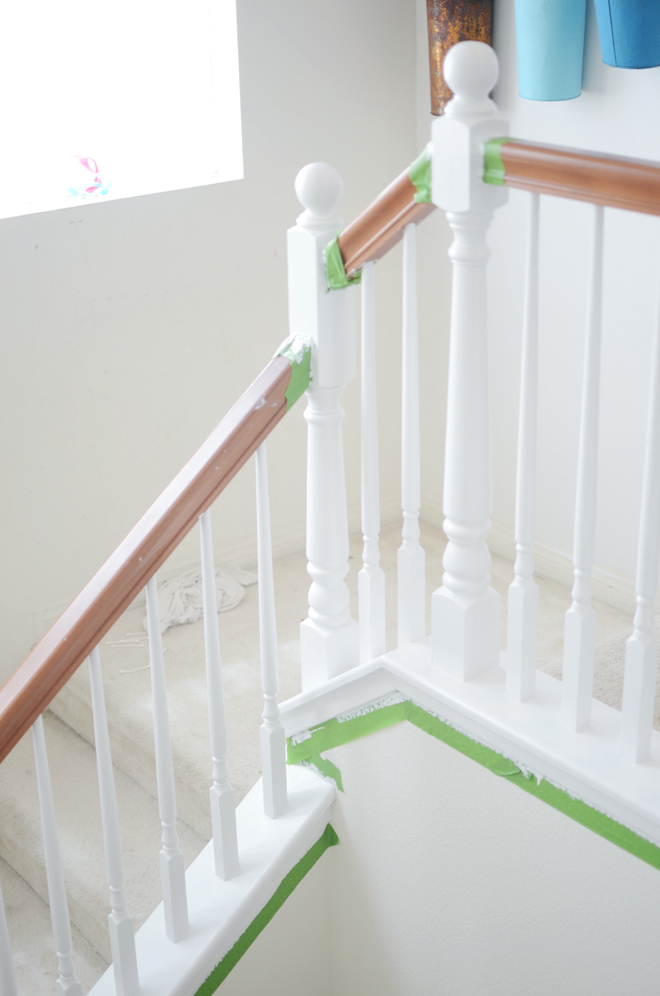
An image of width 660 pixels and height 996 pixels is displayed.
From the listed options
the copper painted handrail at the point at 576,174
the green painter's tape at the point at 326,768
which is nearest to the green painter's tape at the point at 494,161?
the copper painted handrail at the point at 576,174

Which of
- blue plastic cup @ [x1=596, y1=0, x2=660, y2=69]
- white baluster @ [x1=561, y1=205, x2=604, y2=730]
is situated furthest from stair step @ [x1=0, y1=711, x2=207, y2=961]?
blue plastic cup @ [x1=596, y1=0, x2=660, y2=69]

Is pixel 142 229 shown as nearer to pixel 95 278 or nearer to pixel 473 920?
pixel 95 278

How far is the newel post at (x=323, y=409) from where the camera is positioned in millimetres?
1501

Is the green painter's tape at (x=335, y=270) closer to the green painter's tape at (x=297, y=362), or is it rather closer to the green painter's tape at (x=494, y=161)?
the green painter's tape at (x=297, y=362)

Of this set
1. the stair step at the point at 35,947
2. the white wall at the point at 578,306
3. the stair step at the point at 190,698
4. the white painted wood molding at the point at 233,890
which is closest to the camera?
the white painted wood molding at the point at 233,890

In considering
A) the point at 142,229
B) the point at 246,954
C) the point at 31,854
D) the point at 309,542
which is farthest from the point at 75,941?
the point at 142,229

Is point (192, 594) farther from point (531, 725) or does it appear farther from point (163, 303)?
point (531, 725)

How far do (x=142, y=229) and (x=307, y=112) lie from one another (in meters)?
0.64

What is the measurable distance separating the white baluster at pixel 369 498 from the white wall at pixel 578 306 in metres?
1.25

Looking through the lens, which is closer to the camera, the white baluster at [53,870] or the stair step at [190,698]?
the white baluster at [53,870]

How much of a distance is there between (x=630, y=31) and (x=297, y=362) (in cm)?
134

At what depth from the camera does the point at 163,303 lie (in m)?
2.93

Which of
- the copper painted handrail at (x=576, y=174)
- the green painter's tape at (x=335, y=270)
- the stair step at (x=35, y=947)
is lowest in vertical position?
the stair step at (x=35, y=947)

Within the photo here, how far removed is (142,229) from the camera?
283 centimetres
